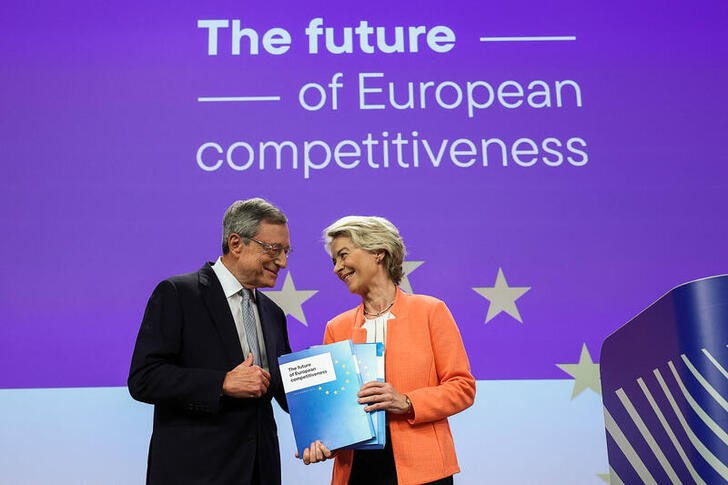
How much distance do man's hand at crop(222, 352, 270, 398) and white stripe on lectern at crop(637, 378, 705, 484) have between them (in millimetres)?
1006

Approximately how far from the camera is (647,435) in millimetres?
1664

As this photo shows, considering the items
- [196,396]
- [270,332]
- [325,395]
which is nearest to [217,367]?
[196,396]

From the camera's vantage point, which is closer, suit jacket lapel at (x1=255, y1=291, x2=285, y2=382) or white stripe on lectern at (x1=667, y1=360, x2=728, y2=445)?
white stripe on lectern at (x1=667, y1=360, x2=728, y2=445)

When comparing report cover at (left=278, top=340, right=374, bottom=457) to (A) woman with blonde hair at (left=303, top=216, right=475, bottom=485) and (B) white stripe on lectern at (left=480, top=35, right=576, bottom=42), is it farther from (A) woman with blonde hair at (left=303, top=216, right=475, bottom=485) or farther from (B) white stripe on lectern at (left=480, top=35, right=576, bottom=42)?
(B) white stripe on lectern at (left=480, top=35, right=576, bottom=42)

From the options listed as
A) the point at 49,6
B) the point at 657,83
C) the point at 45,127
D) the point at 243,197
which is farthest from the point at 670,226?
the point at 49,6

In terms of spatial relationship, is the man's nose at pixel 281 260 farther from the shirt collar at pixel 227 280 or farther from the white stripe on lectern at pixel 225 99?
the white stripe on lectern at pixel 225 99

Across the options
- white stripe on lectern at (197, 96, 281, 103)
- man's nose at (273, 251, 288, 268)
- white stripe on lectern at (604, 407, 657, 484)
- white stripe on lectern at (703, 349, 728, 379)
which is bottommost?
white stripe on lectern at (604, 407, 657, 484)

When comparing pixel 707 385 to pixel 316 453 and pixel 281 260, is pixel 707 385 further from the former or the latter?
pixel 281 260

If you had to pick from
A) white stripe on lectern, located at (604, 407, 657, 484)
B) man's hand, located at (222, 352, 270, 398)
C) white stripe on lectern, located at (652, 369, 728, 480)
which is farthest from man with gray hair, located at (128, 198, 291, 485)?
white stripe on lectern, located at (652, 369, 728, 480)

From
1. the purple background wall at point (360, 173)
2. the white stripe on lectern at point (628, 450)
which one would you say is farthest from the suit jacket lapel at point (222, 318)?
the white stripe on lectern at point (628, 450)

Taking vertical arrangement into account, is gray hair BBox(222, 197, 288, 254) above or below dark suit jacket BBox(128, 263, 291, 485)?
above

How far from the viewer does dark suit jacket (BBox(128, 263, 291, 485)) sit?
2117mm

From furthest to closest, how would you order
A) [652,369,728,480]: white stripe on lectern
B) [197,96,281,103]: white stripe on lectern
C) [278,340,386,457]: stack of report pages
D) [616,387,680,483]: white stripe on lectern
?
[197,96,281,103]: white stripe on lectern, [278,340,386,457]: stack of report pages, [616,387,680,483]: white stripe on lectern, [652,369,728,480]: white stripe on lectern

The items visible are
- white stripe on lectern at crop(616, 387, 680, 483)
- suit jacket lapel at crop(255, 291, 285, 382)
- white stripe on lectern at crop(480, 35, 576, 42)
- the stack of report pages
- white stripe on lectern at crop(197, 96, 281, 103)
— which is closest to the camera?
white stripe on lectern at crop(616, 387, 680, 483)
